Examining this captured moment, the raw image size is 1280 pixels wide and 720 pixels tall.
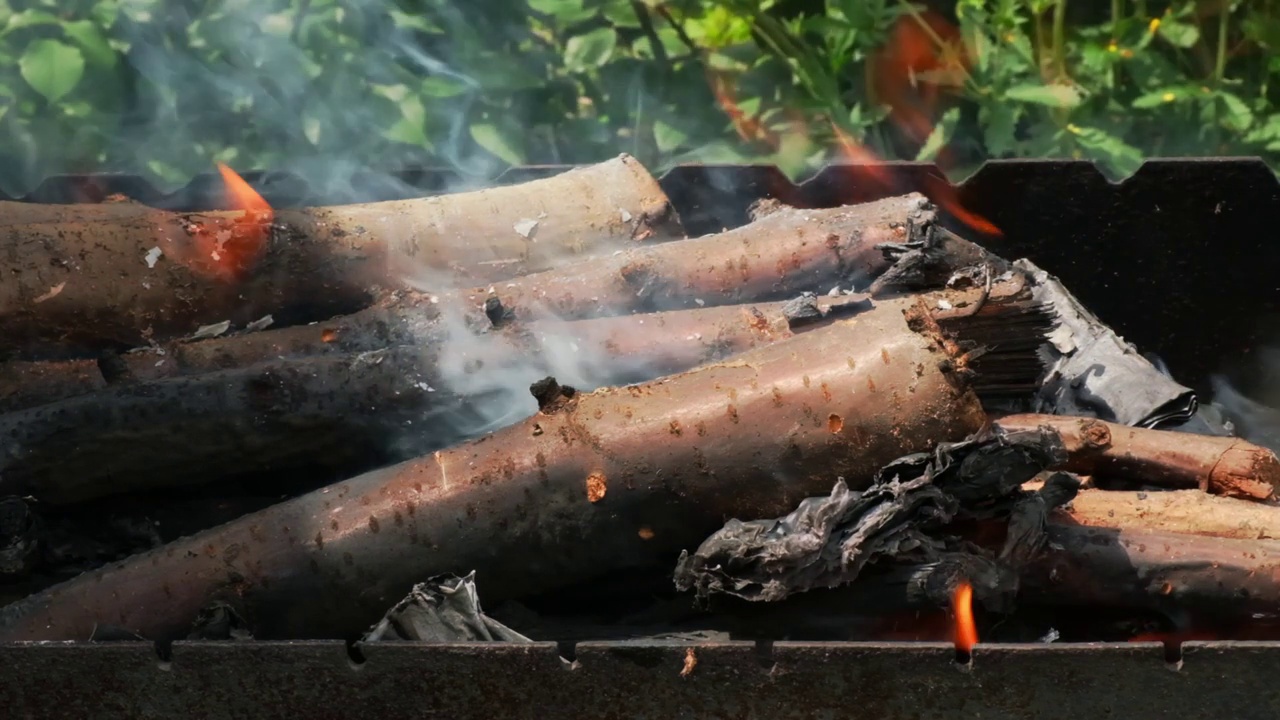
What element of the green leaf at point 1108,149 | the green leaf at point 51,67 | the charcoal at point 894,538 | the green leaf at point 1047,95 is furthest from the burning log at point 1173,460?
the green leaf at point 51,67

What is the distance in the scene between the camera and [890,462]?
1.87m

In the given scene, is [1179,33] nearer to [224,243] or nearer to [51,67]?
[224,243]

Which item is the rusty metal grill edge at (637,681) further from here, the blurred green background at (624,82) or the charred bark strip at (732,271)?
the blurred green background at (624,82)

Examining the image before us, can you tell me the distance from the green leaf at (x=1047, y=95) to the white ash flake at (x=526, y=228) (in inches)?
95.4

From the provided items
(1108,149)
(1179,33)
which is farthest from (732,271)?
(1179,33)

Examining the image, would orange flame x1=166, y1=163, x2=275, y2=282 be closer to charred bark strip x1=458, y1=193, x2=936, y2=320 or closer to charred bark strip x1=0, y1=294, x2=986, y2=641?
charred bark strip x1=458, y1=193, x2=936, y2=320

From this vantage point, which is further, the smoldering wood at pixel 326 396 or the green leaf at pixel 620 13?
the green leaf at pixel 620 13

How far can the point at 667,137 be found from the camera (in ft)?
15.0

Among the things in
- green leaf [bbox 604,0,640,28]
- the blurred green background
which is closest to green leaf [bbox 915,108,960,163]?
the blurred green background

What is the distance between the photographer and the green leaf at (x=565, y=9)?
4.32 metres

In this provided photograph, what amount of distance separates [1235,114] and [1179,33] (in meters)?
0.41

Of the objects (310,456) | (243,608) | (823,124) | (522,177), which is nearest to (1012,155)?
(823,124)

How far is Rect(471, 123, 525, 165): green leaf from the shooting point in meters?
4.11

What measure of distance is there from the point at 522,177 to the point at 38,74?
1.94 metres
